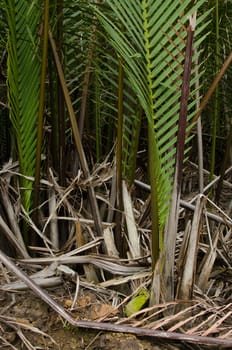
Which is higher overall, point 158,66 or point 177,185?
point 158,66

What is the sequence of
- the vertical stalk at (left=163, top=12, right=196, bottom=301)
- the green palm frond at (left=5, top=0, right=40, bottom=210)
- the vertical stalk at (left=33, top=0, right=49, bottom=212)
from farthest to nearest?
the green palm frond at (left=5, top=0, right=40, bottom=210) < the vertical stalk at (left=33, top=0, right=49, bottom=212) < the vertical stalk at (left=163, top=12, right=196, bottom=301)

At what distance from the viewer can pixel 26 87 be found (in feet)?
3.57

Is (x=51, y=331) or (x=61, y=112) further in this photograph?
(x=61, y=112)

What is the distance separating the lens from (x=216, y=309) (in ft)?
3.20

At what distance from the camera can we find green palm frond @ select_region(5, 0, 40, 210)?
107 centimetres

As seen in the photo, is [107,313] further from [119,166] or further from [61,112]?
[61,112]

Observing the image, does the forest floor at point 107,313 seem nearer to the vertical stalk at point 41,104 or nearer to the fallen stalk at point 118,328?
the fallen stalk at point 118,328

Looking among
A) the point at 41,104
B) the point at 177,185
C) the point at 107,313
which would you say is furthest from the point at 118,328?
the point at 41,104

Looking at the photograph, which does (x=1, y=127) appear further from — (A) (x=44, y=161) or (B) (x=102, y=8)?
(B) (x=102, y=8)

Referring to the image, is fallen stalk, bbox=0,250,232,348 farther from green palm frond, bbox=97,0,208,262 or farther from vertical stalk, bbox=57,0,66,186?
vertical stalk, bbox=57,0,66,186

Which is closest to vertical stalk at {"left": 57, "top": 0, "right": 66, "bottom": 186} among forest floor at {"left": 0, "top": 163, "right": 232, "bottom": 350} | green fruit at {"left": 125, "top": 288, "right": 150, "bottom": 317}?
forest floor at {"left": 0, "top": 163, "right": 232, "bottom": 350}

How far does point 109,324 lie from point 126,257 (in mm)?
175

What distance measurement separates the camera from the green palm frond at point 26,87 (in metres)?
1.07

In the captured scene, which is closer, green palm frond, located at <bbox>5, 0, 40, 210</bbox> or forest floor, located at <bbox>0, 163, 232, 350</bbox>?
forest floor, located at <bbox>0, 163, 232, 350</bbox>
